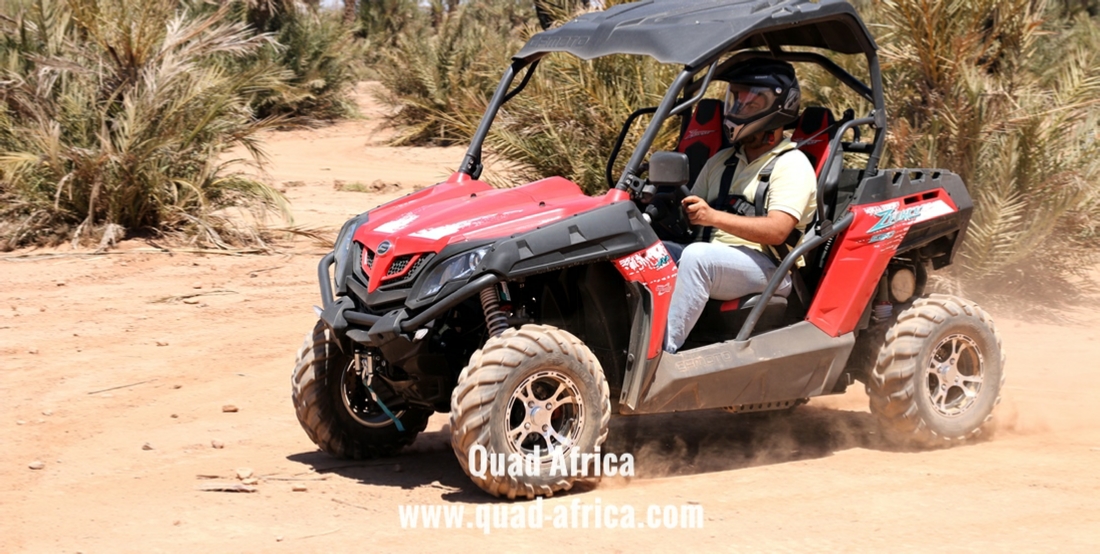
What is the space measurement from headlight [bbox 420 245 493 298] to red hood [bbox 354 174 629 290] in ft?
0.25

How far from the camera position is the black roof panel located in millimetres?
5324

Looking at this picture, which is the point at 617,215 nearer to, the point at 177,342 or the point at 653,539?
the point at 653,539

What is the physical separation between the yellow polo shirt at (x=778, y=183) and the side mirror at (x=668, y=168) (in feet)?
2.33

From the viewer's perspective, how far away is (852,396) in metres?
7.39

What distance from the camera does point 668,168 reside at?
5.03 meters

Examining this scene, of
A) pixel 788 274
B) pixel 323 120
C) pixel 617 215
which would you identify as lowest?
pixel 323 120

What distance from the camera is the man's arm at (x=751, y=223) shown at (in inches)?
212

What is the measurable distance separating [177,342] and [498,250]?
413 cm

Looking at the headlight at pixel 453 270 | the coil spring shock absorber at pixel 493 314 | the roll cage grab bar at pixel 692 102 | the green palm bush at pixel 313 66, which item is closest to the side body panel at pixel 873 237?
the roll cage grab bar at pixel 692 102

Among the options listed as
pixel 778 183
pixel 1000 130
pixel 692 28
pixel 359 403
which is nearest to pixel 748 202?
pixel 778 183

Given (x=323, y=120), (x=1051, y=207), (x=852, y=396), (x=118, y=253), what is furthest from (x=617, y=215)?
(x=323, y=120)

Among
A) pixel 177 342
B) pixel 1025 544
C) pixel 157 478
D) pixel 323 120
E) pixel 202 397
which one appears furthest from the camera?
pixel 323 120

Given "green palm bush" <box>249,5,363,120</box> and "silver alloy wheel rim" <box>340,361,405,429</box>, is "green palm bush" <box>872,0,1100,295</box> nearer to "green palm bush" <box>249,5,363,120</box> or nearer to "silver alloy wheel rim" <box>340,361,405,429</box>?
"silver alloy wheel rim" <box>340,361,405,429</box>

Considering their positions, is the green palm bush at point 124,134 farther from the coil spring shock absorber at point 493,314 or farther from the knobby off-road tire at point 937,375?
the knobby off-road tire at point 937,375
